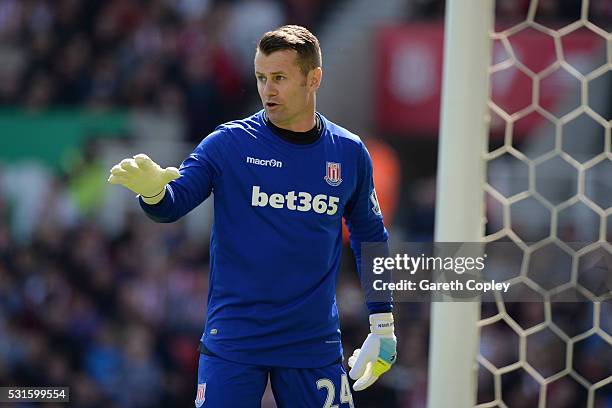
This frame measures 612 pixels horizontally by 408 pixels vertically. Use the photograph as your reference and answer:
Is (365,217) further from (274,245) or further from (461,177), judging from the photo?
(461,177)

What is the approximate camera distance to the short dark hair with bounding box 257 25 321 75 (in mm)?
3494

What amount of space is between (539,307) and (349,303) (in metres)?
1.43

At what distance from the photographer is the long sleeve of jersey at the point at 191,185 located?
3.32m

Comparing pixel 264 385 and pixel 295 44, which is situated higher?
pixel 295 44

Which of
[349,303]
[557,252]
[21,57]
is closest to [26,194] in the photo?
[21,57]

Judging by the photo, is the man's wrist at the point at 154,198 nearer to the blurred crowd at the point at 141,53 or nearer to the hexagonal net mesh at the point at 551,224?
the hexagonal net mesh at the point at 551,224

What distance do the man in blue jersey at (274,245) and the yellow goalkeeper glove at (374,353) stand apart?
0.14 metres

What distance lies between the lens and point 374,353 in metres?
3.75

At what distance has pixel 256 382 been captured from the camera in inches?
137

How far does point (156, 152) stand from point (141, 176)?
665cm

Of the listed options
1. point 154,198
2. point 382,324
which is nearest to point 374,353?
point 382,324

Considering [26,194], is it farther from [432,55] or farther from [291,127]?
[291,127]

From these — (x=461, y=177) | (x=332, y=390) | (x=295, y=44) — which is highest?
(x=295, y=44)

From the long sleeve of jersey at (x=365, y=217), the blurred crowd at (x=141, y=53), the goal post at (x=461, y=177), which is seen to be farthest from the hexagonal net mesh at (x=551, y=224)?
the blurred crowd at (x=141, y=53)
